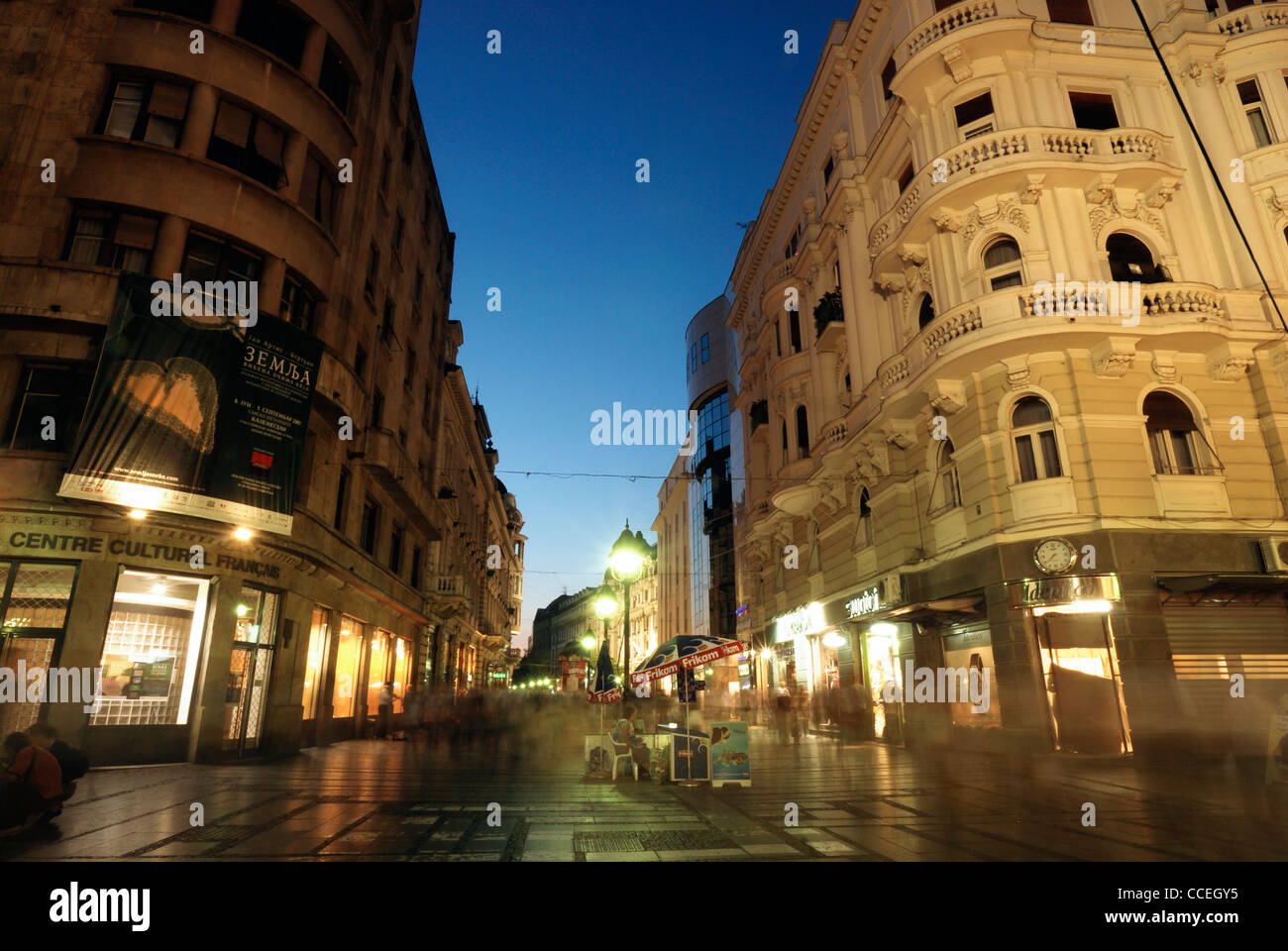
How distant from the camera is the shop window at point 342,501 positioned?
63.0ft

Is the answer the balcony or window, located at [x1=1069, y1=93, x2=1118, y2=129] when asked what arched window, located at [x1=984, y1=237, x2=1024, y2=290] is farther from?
window, located at [x1=1069, y1=93, x2=1118, y2=129]

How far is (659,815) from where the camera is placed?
326 inches

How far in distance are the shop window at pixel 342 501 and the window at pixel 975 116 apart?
19.3 m

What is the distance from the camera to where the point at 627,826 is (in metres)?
7.58

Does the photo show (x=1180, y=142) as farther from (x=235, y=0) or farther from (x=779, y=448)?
(x=235, y=0)

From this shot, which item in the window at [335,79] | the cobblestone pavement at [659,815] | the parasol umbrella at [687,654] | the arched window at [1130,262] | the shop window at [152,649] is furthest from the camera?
the window at [335,79]

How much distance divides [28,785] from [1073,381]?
18.3m

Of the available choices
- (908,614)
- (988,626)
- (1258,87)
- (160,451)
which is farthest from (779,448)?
(160,451)

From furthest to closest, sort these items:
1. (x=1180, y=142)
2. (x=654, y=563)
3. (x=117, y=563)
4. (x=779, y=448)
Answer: (x=654, y=563)
(x=779, y=448)
(x=1180, y=142)
(x=117, y=563)

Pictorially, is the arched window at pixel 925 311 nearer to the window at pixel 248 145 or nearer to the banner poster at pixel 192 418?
the banner poster at pixel 192 418

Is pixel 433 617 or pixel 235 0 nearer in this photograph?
pixel 235 0

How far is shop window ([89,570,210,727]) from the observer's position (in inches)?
495

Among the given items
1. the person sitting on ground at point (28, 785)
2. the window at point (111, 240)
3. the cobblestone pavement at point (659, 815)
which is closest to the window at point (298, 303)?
the window at point (111, 240)

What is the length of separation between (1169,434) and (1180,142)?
8.08 meters
